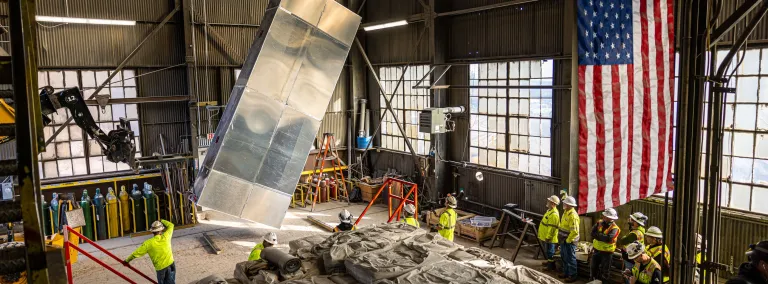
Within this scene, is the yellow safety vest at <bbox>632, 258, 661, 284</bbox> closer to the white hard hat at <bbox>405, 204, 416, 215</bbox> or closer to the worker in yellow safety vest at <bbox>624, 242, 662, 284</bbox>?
the worker in yellow safety vest at <bbox>624, 242, 662, 284</bbox>

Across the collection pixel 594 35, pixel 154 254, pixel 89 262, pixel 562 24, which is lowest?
pixel 89 262

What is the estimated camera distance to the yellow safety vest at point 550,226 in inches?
475

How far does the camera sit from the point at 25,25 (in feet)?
9.56

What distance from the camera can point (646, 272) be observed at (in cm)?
863

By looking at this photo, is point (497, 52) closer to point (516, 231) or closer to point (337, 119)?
point (516, 231)

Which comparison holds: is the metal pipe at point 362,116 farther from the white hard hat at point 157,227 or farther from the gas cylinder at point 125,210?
the white hard hat at point 157,227

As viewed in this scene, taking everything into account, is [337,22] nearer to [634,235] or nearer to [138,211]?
[634,235]

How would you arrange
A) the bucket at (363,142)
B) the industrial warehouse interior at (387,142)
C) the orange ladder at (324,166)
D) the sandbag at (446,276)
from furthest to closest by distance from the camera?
the bucket at (363,142) < the orange ladder at (324,166) < the sandbag at (446,276) < the industrial warehouse interior at (387,142)

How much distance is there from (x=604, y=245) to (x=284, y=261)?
6.74 m

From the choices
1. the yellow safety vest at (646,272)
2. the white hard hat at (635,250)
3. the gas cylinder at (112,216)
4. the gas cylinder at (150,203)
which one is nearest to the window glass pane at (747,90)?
the white hard hat at (635,250)

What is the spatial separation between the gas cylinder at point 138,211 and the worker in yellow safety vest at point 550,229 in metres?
11.2

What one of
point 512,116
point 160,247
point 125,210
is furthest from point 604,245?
point 125,210

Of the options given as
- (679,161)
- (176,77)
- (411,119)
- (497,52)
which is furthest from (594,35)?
(176,77)

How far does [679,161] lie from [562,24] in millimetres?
9093
